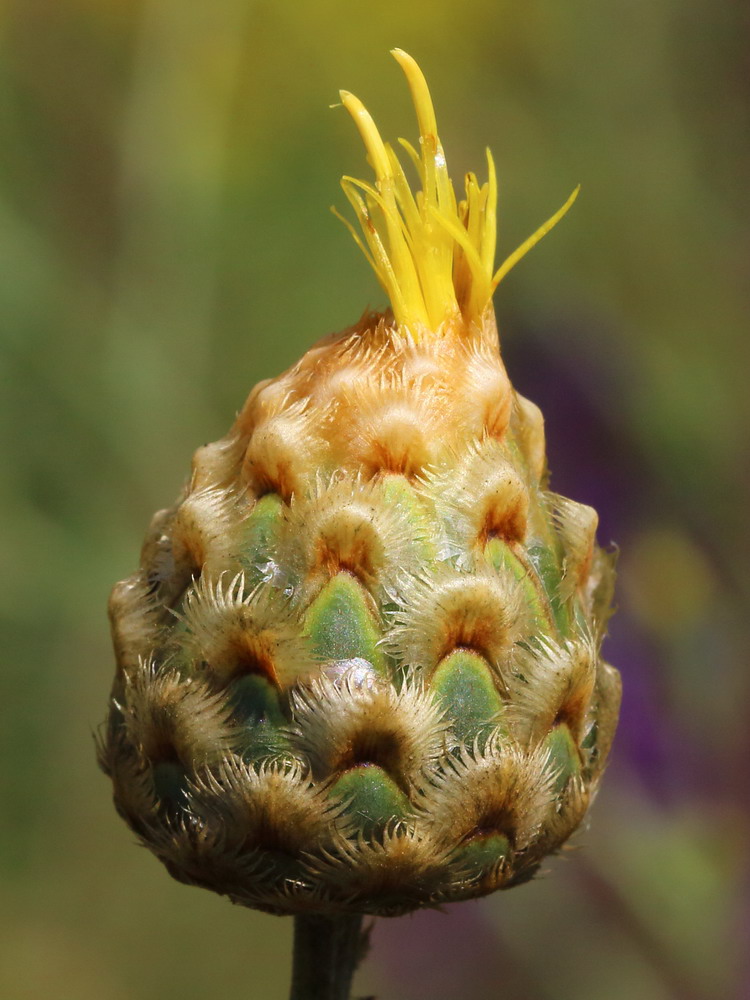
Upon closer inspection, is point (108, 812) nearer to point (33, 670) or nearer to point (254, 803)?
point (33, 670)

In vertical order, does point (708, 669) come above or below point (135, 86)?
below

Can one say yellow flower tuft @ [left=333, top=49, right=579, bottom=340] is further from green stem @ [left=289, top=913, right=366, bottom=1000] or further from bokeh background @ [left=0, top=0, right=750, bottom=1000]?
bokeh background @ [left=0, top=0, right=750, bottom=1000]

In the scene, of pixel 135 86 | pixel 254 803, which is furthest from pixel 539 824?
pixel 135 86

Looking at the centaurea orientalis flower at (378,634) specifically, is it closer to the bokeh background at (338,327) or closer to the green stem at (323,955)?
the green stem at (323,955)

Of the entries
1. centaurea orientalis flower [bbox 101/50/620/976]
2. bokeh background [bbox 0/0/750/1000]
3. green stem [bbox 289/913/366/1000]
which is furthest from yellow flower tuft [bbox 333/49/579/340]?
bokeh background [bbox 0/0/750/1000]

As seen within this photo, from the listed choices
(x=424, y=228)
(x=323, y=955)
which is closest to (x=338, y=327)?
(x=424, y=228)

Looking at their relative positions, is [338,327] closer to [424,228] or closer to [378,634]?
[424,228]
